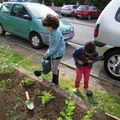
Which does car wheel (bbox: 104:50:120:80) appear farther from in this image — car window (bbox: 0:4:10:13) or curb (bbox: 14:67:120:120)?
car window (bbox: 0:4:10:13)

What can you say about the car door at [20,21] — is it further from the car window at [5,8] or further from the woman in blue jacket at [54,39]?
the woman in blue jacket at [54,39]

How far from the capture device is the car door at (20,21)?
1041cm

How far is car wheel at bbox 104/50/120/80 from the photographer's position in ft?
22.6

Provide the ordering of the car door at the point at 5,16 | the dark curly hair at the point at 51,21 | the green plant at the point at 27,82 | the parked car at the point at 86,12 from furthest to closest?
1. the parked car at the point at 86,12
2. the car door at the point at 5,16
3. the dark curly hair at the point at 51,21
4. the green plant at the point at 27,82

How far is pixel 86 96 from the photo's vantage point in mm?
5672

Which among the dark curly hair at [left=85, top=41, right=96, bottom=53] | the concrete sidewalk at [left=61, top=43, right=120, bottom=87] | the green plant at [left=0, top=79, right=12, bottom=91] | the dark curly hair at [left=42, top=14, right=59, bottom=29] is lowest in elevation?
the concrete sidewalk at [left=61, top=43, right=120, bottom=87]

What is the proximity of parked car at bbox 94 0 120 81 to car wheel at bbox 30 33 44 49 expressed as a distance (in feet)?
10.5

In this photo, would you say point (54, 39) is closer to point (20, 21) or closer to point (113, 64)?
point (113, 64)

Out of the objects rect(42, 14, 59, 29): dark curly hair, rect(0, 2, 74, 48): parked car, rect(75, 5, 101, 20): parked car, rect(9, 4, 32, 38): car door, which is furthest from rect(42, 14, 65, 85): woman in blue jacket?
rect(75, 5, 101, 20): parked car

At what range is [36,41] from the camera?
10.0 m

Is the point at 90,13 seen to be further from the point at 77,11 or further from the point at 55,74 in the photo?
the point at 55,74

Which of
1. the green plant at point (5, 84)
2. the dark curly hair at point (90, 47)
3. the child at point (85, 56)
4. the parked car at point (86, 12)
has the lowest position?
the parked car at point (86, 12)

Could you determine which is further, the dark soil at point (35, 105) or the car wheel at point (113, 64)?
the car wheel at point (113, 64)

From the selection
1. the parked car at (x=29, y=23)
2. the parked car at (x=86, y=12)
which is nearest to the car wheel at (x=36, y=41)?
the parked car at (x=29, y=23)
